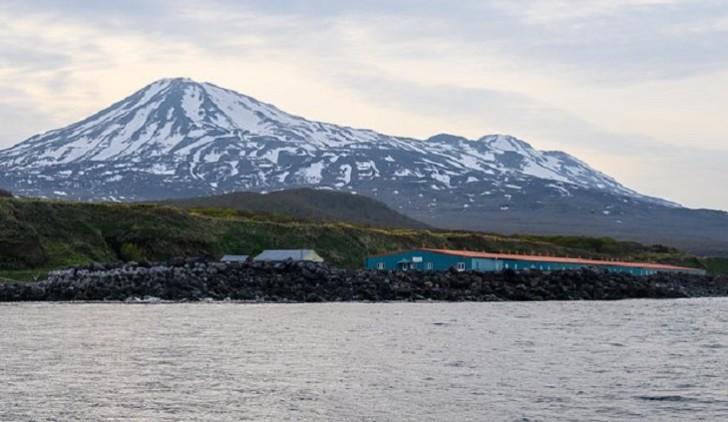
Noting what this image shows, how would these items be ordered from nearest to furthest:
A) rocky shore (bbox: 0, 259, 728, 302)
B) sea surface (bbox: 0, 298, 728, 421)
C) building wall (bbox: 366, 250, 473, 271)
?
1. sea surface (bbox: 0, 298, 728, 421)
2. rocky shore (bbox: 0, 259, 728, 302)
3. building wall (bbox: 366, 250, 473, 271)

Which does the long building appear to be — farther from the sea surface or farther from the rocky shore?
the sea surface

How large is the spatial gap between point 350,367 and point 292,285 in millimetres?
36760

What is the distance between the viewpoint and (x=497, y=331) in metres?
41.9

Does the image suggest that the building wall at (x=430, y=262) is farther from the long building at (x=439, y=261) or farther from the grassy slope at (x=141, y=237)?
the grassy slope at (x=141, y=237)

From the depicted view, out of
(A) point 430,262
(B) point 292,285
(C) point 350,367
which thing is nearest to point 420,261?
(A) point 430,262

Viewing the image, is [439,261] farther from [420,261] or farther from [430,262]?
[420,261]

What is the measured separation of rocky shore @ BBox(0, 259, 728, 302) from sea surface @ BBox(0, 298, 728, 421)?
402 inches

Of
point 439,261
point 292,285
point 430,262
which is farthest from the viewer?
point 430,262

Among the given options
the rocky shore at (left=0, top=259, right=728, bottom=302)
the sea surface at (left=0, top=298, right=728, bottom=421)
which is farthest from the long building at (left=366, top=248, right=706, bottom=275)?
the sea surface at (left=0, top=298, right=728, bottom=421)

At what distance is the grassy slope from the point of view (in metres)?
73.4

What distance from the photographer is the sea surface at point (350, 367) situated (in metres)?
22.8

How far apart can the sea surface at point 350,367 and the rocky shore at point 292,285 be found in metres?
10.2

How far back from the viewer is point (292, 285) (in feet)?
219

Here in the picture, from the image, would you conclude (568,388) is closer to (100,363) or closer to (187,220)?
(100,363)
